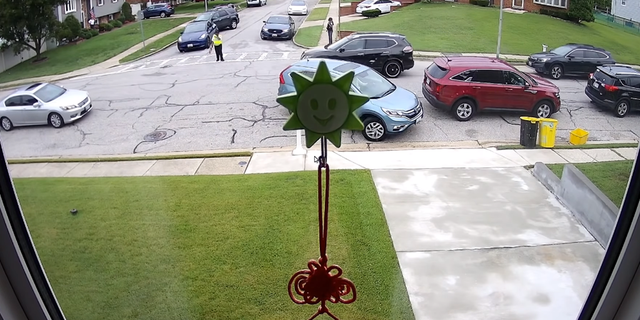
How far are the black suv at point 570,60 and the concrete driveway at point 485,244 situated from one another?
56cm

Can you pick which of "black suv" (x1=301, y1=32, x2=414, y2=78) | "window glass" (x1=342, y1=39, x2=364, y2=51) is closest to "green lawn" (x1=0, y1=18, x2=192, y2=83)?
"black suv" (x1=301, y1=32, x2=414, y2=78)

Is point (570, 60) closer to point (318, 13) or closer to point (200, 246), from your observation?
point (318, 13)

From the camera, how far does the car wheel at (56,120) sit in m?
1.91

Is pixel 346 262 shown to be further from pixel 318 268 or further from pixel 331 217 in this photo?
pixel 318 268

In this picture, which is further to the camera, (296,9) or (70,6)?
(296,9)

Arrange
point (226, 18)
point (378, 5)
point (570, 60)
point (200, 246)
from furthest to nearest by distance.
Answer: point (378, 5), point (226, 18), point (570, 60), point (200, 246)

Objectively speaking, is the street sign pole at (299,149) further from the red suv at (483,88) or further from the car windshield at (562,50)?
the car windshield at (562,50)

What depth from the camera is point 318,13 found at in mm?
3176

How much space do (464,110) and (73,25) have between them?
2335 millimetres

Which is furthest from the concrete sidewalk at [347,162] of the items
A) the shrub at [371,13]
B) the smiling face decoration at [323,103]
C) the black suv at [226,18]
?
the smiling face decoration at [323,103]

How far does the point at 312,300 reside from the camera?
160 centimetres

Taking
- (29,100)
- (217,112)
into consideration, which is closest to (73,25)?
(29,100)

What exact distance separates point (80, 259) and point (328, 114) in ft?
4.17

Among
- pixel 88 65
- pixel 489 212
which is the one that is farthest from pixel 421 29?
pixel 88 65
